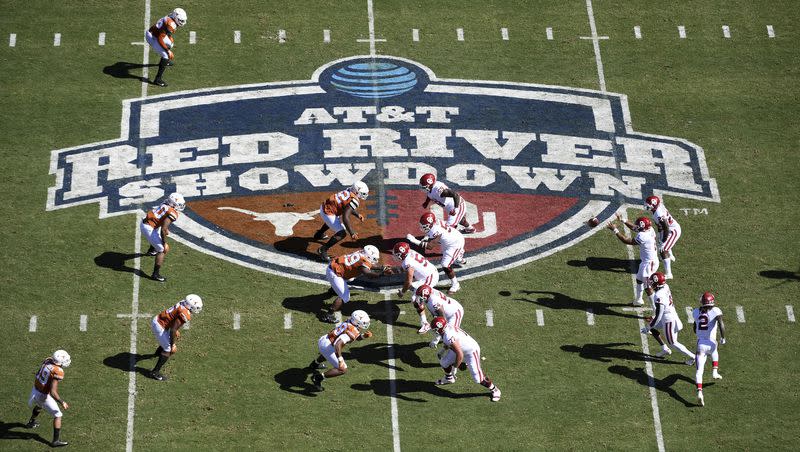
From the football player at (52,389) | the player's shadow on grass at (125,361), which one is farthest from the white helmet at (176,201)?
the football player at (52,389)

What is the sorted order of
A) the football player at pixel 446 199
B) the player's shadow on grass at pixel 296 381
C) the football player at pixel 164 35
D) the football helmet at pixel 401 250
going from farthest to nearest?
the football player at pixel 164 35, the football player at pixel 446 199, the football helmet at pixel 401 250, the player's shadow on grass at pixel 296 381

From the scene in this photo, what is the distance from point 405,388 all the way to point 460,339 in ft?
5.22

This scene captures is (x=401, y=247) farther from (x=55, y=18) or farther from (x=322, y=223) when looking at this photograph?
(x=55, y=18)

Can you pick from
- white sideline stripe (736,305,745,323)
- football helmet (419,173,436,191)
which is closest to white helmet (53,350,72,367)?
football helmet (419,173,436,191)

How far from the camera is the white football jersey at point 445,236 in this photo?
30.9 meters

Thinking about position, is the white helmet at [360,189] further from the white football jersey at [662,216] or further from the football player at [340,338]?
the white football jersey at [662,216]

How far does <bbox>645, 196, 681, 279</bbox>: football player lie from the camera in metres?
31.4

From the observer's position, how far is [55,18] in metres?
38.0

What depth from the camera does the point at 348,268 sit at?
2989 cm

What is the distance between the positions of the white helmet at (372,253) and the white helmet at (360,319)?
1.58m

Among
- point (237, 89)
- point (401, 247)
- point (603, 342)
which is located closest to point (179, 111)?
point (237, 89)

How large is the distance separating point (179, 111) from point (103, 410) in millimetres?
9393

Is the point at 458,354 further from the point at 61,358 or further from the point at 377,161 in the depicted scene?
the point at 61,358

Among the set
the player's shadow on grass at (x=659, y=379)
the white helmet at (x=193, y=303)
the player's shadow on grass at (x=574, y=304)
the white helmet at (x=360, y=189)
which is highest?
the white helmet at (x=360, y=189)
